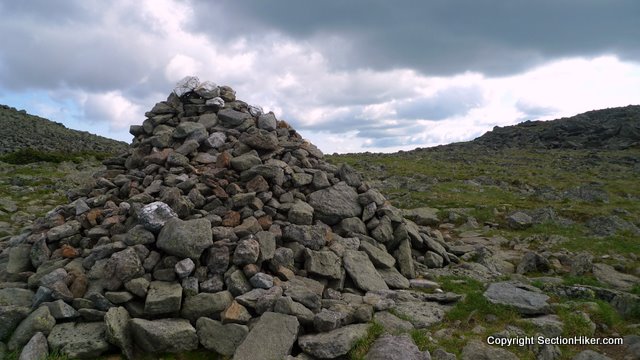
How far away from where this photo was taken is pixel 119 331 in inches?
363

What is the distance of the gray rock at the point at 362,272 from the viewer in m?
12.1

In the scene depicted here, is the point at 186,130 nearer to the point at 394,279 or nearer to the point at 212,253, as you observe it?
the point at 212,253

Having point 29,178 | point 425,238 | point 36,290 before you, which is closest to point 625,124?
point 425,238

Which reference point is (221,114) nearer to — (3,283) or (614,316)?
(3,283)

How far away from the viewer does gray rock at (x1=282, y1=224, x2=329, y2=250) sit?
12.5 metres

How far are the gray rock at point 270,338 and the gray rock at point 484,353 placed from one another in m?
3.31

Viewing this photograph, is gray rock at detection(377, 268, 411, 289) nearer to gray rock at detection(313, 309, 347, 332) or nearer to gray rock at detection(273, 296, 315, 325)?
gray rock at detection(313, 309, 347, 332)

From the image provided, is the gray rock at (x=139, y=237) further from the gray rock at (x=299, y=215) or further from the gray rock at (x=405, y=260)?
the gray rock at (x=405, y=260)

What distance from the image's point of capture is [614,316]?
11.1 meters

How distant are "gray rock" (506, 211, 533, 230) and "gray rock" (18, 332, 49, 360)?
18.9 m

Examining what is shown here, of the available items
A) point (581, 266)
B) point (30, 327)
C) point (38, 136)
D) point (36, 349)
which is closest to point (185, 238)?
point (30, 327)

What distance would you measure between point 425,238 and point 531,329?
6110mm

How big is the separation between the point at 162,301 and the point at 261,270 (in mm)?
2414

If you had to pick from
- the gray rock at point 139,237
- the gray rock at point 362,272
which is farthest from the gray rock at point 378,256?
the gray rock at point 139,237
